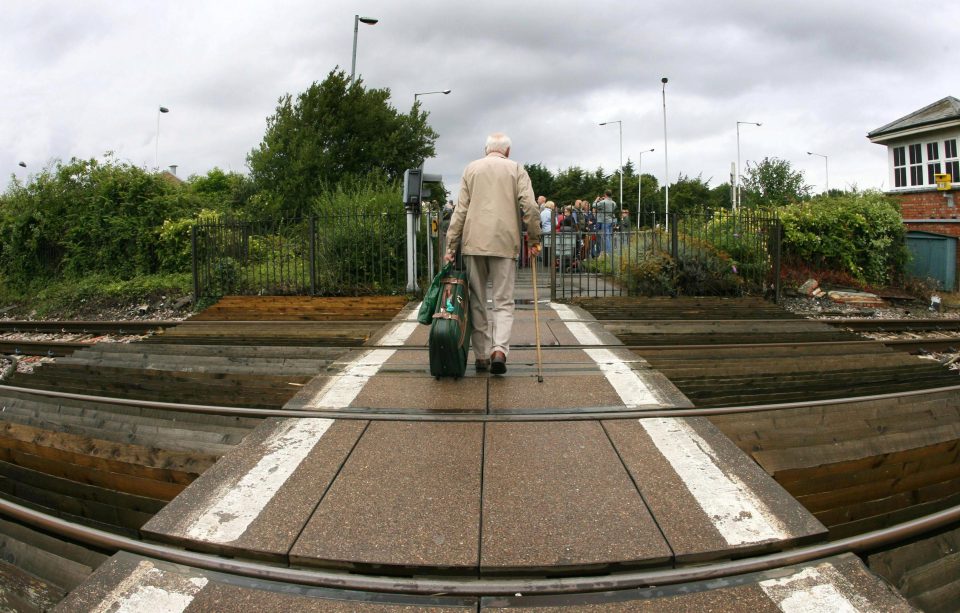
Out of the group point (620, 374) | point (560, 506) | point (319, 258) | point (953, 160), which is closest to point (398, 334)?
point (620, 374)

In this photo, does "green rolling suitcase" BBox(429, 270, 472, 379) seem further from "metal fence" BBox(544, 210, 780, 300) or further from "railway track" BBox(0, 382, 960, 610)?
"metal fence" BBox(544, 210, 780, 300)

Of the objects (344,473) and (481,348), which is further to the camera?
(481,348)

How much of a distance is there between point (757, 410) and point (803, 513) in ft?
5.51

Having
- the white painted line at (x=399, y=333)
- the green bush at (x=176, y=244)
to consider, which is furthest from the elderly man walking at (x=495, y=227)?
the green bush at (x=176, y=244)

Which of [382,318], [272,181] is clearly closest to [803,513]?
[382,318]

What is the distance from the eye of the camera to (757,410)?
4.91 meters

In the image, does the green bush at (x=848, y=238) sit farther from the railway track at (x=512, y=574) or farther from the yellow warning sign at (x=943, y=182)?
the railway track at (x=512, y=574)

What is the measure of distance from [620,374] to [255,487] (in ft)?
11.6

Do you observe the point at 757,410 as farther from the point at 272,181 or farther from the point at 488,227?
the point at 272,181

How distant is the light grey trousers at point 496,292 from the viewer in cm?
584

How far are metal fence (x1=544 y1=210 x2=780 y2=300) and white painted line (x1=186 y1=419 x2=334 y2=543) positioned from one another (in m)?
8.47

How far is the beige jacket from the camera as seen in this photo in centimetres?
570

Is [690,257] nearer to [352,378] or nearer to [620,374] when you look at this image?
[620,374]

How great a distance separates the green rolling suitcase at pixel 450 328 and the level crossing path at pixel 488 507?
1.38 ft
